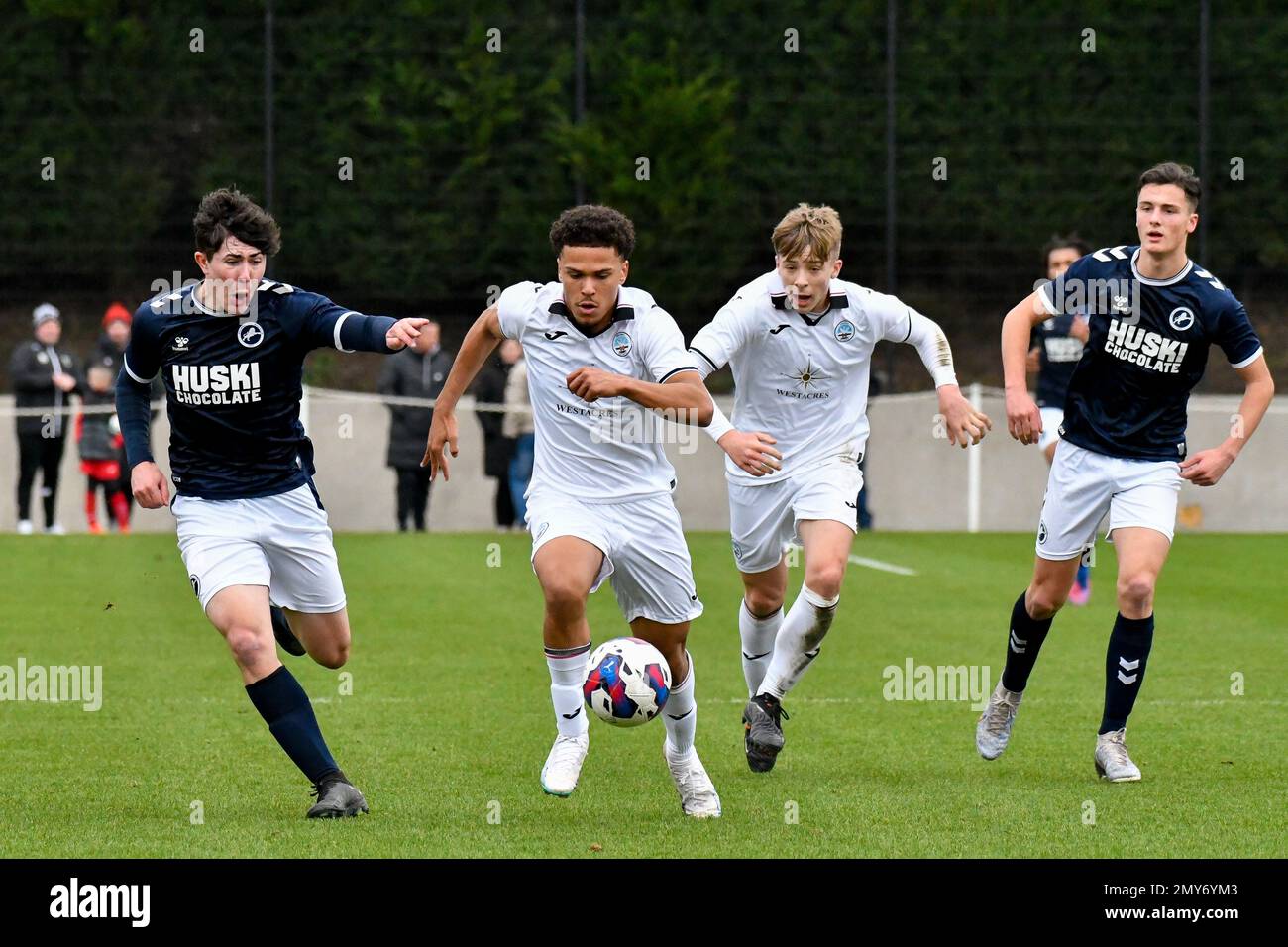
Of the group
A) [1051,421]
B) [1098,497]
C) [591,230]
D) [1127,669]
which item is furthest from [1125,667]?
[1051,421]

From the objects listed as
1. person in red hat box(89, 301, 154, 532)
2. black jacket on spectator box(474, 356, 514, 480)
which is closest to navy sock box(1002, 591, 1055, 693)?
black jacket on spectator box(474, 356, 514, 480)

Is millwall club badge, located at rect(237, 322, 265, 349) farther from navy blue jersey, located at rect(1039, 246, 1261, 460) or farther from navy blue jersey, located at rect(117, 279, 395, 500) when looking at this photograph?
navy blue jersey, located at rect(1039, 246, 1261, 460)

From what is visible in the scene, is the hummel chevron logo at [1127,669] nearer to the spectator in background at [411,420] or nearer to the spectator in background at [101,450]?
the spectator in background at [411,420]

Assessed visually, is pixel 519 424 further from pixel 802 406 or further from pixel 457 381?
pixel 457 381

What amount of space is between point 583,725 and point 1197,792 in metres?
2.04

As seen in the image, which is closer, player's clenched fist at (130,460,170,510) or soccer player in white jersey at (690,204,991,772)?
player's clenched fist at (130,460,170,510)

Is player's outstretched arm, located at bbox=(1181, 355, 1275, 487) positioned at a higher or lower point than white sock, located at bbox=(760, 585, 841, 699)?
higher

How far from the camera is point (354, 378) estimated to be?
74.2 feet

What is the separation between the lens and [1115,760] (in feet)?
23.0

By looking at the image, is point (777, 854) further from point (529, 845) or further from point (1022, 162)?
point (1022, 162)

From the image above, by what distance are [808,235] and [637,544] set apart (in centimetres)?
165

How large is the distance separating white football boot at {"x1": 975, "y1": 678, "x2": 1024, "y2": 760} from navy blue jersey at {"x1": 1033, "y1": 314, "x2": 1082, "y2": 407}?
5.37 m

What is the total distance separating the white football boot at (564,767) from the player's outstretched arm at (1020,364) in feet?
6.12

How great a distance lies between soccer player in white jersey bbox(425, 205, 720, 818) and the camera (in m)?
6.41
